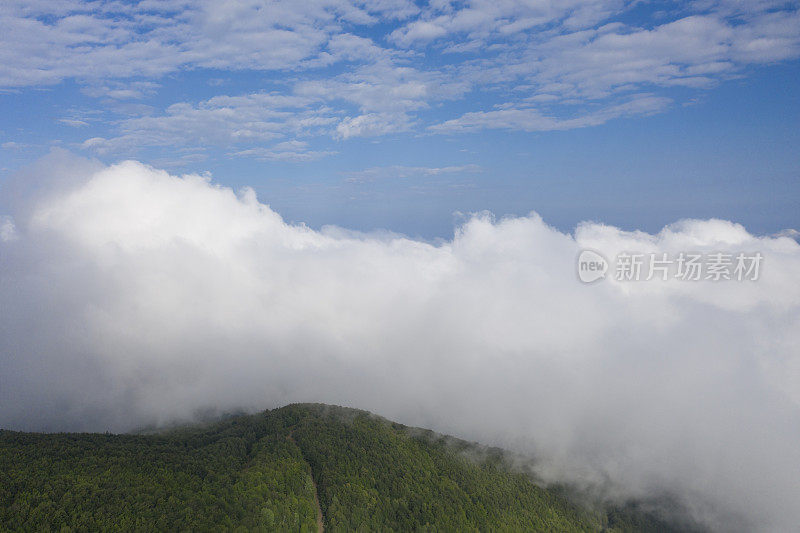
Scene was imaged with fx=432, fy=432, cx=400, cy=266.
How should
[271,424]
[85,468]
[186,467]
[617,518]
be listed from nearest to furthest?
[85,468] → [186,467] → [271,424] → [617,518]

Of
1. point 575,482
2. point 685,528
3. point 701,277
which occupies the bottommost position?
point 685,528

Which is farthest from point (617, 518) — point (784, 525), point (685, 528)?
point (784, 525)

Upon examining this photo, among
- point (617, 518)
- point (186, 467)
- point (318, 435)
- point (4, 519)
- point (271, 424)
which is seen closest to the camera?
point (4, 519)

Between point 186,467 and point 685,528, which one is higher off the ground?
point 186,467

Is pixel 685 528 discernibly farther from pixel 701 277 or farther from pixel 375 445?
pixel 701 277

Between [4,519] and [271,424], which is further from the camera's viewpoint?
[271,424]

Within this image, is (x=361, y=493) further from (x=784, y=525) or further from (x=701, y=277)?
(x=784, y=525)
